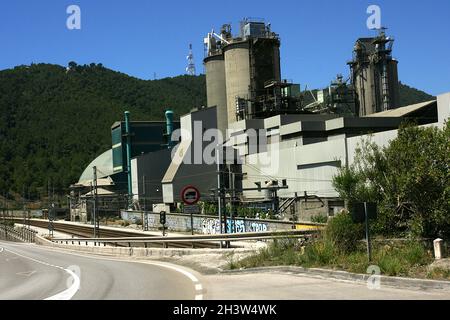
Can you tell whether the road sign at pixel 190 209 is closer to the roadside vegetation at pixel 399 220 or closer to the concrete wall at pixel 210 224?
the concrete wall at pixel 210 224

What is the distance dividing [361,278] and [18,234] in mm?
108500

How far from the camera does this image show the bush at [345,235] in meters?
17.7

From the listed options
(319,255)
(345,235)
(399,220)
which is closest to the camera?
(319,255)

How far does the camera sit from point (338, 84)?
96125 millimetres

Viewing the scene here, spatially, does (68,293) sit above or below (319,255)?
below

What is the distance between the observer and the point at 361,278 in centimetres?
1383

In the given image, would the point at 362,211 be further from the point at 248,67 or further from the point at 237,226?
the point at 248,67

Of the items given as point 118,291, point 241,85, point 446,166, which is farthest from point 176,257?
point 241,85

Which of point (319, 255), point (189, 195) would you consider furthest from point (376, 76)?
point (319, 255)

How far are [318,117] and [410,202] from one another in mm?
65235

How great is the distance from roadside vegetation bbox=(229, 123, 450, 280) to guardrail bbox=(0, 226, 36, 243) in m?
78.5

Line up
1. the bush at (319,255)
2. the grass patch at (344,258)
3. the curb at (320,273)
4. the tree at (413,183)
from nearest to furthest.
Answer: the curb at (320,273), the grass patch at (344,258), the bush at (319,255), the tree at (413,183)

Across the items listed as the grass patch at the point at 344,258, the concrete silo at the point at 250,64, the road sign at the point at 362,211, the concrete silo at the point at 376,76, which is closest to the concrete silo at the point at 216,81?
the concrete silo at the point at 250,64

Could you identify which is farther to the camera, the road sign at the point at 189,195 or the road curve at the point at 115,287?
the road sign at the point at 189,195
